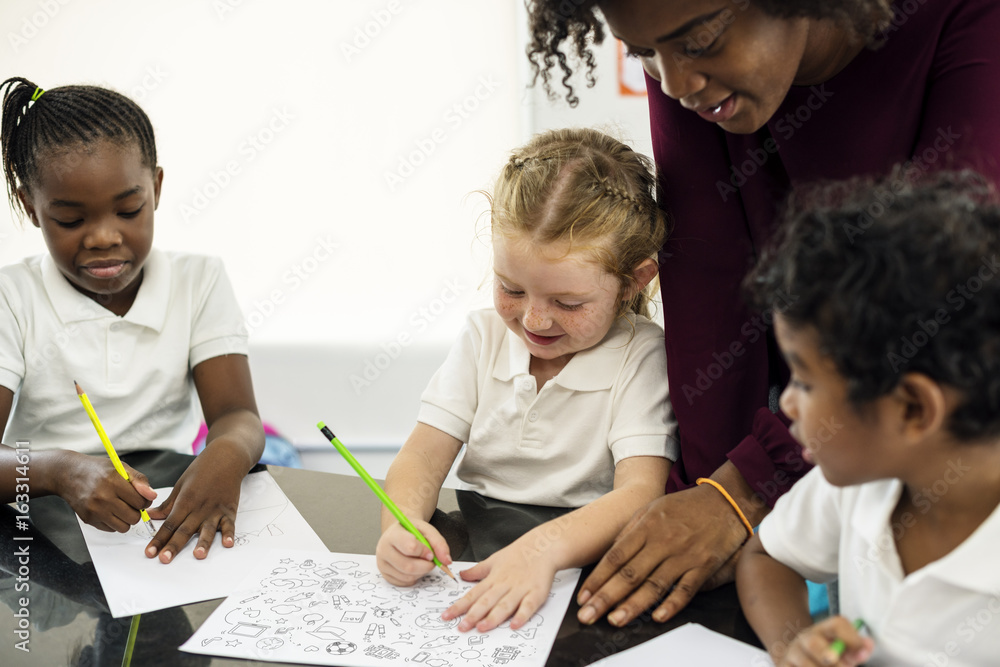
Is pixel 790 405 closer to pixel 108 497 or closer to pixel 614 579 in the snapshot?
pixel 614 579

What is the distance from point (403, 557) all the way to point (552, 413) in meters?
0.38

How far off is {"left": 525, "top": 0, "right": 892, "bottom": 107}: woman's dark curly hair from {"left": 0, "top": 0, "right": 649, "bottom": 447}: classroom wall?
1.55 m

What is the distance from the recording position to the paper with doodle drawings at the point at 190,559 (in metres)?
0.94

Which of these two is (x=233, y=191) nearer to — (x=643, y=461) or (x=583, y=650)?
(x=643, y=461)

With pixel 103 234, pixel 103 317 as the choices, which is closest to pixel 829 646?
pixel 103 234

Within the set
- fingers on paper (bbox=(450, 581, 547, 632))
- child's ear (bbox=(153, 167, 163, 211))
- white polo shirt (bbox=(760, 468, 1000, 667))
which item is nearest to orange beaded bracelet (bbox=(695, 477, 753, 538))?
white polo shirt (bbox=(760, 468, 1000, 667))

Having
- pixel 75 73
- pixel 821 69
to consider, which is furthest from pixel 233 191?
pixel 821 69

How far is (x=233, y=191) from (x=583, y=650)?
7.15 feet

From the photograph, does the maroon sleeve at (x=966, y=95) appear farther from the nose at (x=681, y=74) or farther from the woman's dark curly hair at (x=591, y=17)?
the nose at (x=681, y=74)

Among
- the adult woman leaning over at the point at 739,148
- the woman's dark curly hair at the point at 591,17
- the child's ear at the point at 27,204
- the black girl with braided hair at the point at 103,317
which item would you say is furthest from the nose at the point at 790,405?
the child's ear at the point at 27,204

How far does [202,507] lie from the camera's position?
43.9 inches

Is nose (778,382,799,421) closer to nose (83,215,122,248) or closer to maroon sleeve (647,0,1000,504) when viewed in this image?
maroon sleeve (647,0,1000,504)

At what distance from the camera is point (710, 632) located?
84 centimetres

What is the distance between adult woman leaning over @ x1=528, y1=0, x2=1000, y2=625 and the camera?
0.85 metres
